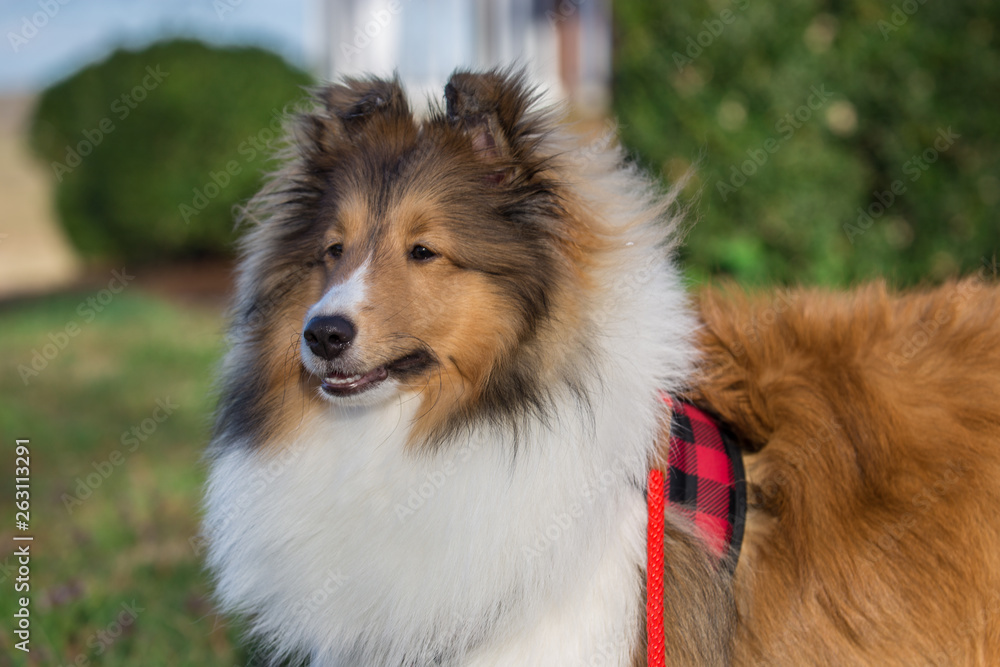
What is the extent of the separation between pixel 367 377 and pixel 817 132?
15.7 ft

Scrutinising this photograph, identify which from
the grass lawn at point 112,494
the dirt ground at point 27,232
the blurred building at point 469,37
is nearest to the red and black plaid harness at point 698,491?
the grass lawn at point 112,494

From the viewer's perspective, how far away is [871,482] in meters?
2.15

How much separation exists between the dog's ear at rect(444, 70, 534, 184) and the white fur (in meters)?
0.30

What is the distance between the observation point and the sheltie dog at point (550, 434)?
2.07 m

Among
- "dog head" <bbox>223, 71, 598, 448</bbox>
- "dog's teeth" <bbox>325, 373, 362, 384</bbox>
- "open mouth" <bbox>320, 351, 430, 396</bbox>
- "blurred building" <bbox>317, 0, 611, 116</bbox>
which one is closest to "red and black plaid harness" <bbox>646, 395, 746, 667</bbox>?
"dog head" <bbox>223, 71, 598, 448</bbox>

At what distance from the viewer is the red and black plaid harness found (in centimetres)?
208

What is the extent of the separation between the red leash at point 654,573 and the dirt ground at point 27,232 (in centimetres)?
1314

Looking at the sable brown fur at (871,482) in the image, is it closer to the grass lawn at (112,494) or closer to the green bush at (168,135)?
the grass lawn at (112,494)

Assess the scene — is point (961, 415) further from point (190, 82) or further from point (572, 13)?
point (190, 82)

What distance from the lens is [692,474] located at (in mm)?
2230

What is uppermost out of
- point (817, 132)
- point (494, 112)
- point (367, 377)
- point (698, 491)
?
point (817, 132)

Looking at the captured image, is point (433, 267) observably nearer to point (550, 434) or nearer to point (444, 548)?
point (550, 434)

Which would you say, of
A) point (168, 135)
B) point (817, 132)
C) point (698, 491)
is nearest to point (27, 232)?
point (168, 135)

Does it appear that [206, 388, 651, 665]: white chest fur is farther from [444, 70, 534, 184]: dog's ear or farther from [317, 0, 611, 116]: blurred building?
[317, 0, 611, 116]: blurred building
